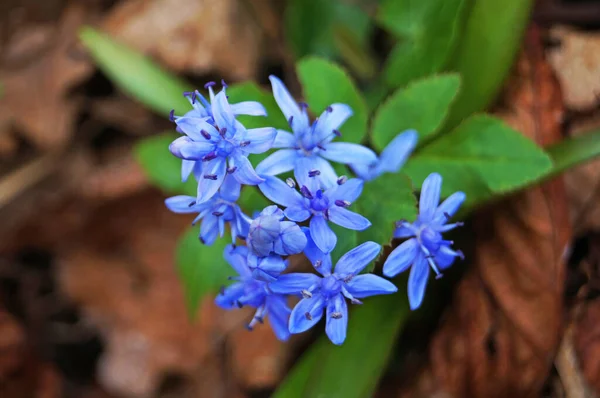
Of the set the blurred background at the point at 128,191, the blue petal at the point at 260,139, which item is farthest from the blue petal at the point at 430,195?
the blurred background at the point at 128,191

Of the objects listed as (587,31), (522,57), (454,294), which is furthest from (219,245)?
(587,31)

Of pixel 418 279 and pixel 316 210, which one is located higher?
pixel 316 210

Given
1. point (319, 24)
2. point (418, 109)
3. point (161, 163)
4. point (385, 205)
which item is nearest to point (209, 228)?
point (385, 205)

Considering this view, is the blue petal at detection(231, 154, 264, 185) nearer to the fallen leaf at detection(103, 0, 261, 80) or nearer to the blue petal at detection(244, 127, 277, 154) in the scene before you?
the blue petal at detection(244, 127, 277, 154)

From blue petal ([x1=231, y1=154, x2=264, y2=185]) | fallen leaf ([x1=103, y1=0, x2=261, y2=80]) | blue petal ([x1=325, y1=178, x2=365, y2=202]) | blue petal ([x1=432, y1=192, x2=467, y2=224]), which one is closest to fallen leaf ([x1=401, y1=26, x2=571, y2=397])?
blue petal ([x1=432, y1=192, x2=467, y2=224])

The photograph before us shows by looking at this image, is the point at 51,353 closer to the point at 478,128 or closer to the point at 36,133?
the point at 36,133

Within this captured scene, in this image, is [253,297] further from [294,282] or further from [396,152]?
[396,152]

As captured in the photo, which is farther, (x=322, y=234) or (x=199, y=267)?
(x=199, y=267)

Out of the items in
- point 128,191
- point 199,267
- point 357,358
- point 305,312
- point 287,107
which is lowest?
point 128,191
